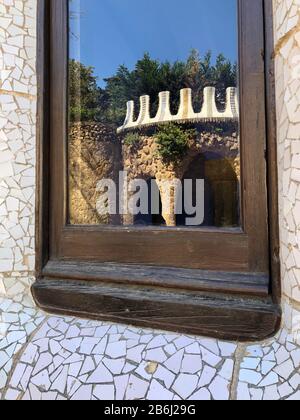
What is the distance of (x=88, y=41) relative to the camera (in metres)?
0.84

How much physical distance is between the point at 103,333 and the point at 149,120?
0.60 metres

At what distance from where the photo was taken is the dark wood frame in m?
0.53

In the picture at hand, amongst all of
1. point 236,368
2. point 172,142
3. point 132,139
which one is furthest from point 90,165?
point 236,368

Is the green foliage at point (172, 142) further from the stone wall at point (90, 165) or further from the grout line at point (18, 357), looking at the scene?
the grout line at point (18, 357)

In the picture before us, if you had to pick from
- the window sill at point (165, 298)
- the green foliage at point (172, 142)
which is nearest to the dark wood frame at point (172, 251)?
the window sill at point (165, 298)

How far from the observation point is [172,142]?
94 cm

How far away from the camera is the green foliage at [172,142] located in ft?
2.97

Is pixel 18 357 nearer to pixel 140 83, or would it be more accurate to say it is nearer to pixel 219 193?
pixel 219 193

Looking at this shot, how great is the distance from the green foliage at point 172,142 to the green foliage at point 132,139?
0.07m
